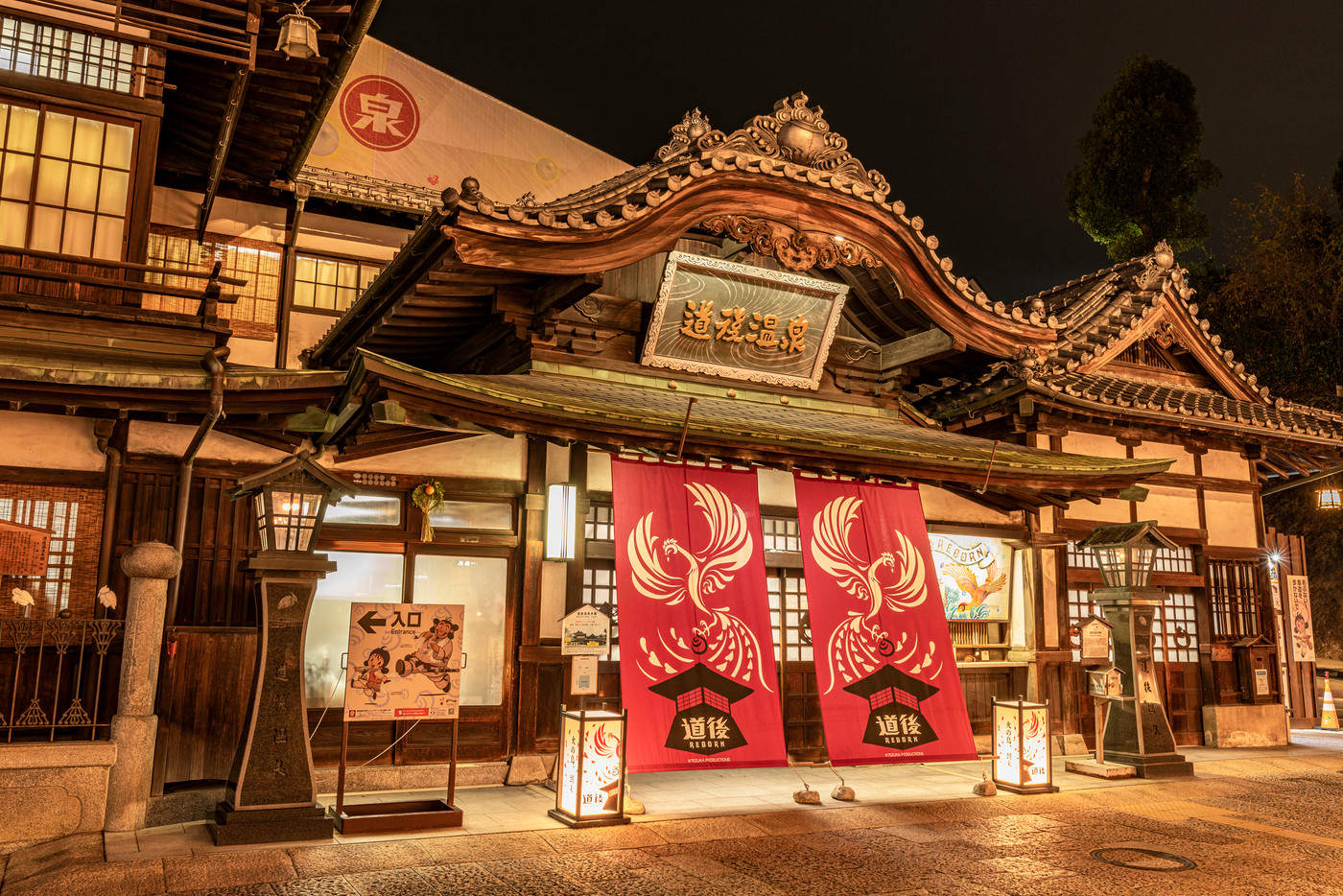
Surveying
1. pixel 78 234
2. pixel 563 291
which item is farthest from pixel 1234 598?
pixel 78 234

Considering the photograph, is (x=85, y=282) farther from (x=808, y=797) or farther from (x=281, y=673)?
(x=808, y=797)

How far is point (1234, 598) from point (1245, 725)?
83.8 inches

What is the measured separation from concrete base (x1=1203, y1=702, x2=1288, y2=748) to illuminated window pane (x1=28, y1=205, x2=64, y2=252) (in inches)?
713

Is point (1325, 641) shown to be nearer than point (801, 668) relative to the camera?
No

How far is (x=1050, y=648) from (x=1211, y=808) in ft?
12.7

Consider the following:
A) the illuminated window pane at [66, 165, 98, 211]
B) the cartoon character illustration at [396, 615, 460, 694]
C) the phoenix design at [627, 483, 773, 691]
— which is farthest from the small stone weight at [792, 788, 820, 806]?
the illuminated window pane at [66, 165, 98, 211]

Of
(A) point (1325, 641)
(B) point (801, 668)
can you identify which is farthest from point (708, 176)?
(A) point (1325, 641)

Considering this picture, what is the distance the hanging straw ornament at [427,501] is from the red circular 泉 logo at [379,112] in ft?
25.8

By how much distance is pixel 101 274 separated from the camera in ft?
35.6

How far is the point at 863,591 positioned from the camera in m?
10.1

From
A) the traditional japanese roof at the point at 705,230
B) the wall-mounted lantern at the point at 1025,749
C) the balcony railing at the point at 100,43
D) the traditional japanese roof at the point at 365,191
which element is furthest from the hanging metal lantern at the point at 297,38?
the wall-mounted lantern at the point at 1025,749

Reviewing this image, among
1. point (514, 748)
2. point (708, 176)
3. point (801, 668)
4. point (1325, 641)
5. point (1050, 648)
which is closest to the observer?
point (708, 176)

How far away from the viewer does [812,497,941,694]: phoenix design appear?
985 centimetres

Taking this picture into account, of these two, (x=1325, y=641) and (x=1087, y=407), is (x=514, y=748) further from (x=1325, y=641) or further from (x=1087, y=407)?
(x=1325, y=641)
